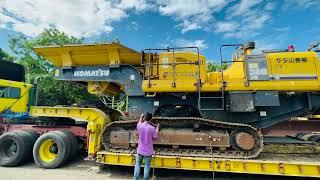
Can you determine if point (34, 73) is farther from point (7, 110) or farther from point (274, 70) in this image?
point (274, 70)

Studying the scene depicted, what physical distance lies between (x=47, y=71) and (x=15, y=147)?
2007 centimetres

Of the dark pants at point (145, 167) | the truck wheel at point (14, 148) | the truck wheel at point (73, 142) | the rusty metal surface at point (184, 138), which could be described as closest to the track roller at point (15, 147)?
the truck wheel at point (14, 148)

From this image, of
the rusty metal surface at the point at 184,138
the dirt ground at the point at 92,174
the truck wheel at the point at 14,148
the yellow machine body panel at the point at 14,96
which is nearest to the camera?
the rusty metal surface at the point at 184,138

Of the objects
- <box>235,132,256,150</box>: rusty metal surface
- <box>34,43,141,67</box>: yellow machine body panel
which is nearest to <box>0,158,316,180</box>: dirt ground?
<box>235,132,256,150</box>: rusty metal surface

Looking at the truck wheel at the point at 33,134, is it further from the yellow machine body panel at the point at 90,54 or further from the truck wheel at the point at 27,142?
the yellow machine body panel at the point at 90,54

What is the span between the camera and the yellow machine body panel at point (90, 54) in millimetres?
6812

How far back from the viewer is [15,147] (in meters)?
7.37

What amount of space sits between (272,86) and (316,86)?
107 centimetres

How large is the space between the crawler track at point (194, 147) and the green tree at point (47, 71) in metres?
12.8

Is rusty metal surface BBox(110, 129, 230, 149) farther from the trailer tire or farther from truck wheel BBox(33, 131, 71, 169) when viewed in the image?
the trailer tire

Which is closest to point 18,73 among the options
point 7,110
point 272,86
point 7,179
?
point 7,110

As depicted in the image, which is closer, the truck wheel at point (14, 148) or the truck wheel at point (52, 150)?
the truck wheel at point (52, 150)

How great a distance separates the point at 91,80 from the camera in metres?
7.12

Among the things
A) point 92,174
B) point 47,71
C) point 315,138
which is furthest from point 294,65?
point 47,71
